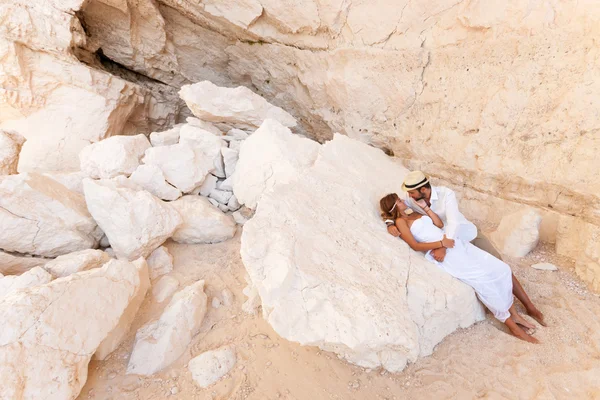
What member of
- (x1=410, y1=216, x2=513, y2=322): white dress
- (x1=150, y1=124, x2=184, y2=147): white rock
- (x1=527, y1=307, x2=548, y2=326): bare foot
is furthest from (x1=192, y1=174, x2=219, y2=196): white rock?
(x1=527, y1=307, x2=548, y2=326): bare foot

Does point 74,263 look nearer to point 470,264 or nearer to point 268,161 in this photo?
point 268,161

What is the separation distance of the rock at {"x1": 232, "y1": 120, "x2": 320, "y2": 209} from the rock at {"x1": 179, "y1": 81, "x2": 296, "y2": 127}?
3.15 feet

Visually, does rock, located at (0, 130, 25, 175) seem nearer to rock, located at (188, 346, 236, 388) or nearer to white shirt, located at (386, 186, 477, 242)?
rock, located at (188, 346, 236, 388)

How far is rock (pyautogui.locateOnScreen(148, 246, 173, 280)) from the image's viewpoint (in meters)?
2.74

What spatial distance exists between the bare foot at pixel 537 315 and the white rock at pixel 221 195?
112 inches

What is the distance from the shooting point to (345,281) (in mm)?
1969

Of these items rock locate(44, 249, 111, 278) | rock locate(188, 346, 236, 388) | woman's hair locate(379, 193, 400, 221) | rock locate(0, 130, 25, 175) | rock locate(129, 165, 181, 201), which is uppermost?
woman's hair locate(379, 193, 400, 221)

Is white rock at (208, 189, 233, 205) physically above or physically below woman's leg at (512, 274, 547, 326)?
below

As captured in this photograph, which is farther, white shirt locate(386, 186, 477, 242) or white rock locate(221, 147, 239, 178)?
white rock locate(221, 147, 239, 178)

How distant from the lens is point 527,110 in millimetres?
2881

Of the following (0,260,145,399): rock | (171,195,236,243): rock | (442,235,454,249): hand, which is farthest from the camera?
(171,195,236,243): rock

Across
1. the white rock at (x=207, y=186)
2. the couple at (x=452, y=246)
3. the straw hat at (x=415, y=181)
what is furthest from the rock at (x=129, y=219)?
the straw hat at (x=415, y=181)

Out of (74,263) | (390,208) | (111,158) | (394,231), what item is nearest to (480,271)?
(394,231)

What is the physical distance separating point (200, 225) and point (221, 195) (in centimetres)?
62
